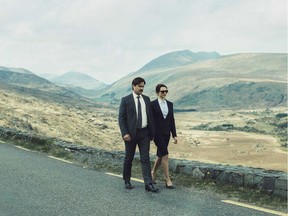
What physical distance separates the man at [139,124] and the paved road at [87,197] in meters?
0.62

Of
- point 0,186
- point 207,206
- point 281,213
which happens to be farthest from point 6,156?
point 281,213

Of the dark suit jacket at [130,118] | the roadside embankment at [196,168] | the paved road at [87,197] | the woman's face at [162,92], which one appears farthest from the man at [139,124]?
the roadside embankment at [196,168]

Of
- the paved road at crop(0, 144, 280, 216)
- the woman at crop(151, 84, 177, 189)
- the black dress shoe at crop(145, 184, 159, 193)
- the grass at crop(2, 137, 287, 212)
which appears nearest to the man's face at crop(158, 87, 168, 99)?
the woman at crop(151, 84, 177, 189)

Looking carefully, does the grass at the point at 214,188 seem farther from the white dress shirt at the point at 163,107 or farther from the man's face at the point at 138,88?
the man's face at the point at 138,88

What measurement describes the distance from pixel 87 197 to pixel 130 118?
1.89m

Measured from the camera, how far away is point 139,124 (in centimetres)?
852

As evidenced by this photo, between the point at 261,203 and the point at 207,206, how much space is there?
1.13 metres

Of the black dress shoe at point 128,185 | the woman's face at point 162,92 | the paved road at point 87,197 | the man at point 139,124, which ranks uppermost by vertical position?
the woman's face at point 162,92

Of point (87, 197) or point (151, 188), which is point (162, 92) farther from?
point (87, 197)

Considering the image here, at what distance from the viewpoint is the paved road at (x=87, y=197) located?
714cm

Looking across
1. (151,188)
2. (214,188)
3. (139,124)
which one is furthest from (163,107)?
(214,188)

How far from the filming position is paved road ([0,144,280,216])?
714 cm

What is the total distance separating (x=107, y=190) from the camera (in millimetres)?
8688

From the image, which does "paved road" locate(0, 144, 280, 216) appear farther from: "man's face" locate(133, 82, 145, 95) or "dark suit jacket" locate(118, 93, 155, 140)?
"man's face" locate(133, 82, 145, 95)
